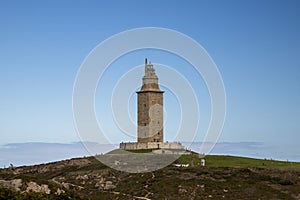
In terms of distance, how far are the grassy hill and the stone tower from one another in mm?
16824

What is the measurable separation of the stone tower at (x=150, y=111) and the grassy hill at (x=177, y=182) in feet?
55.2

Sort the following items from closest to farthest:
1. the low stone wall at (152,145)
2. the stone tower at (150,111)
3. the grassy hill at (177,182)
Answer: the grassy hill at (177,182) < the low stone wall at (152,145) < the stone tower at (150,111)

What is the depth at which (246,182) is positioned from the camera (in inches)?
2793

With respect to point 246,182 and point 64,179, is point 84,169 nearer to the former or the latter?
point 64,179

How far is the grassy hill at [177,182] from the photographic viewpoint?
218 ft

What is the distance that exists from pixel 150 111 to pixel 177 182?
33159 mm

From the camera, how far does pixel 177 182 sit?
241ft

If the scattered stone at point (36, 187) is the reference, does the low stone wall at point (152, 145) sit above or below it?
above

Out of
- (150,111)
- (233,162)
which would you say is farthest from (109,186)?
(150,111)

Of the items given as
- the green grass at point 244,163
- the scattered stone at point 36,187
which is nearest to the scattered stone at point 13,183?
the scattered stone at point 36,187

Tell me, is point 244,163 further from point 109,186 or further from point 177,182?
point 109,186

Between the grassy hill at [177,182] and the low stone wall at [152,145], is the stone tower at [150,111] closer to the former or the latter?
the low stone wall at [152,145]

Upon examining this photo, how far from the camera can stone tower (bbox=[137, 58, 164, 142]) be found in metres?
105

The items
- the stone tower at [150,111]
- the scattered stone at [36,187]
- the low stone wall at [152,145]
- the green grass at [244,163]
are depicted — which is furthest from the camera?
the stone tower at [150,111]
